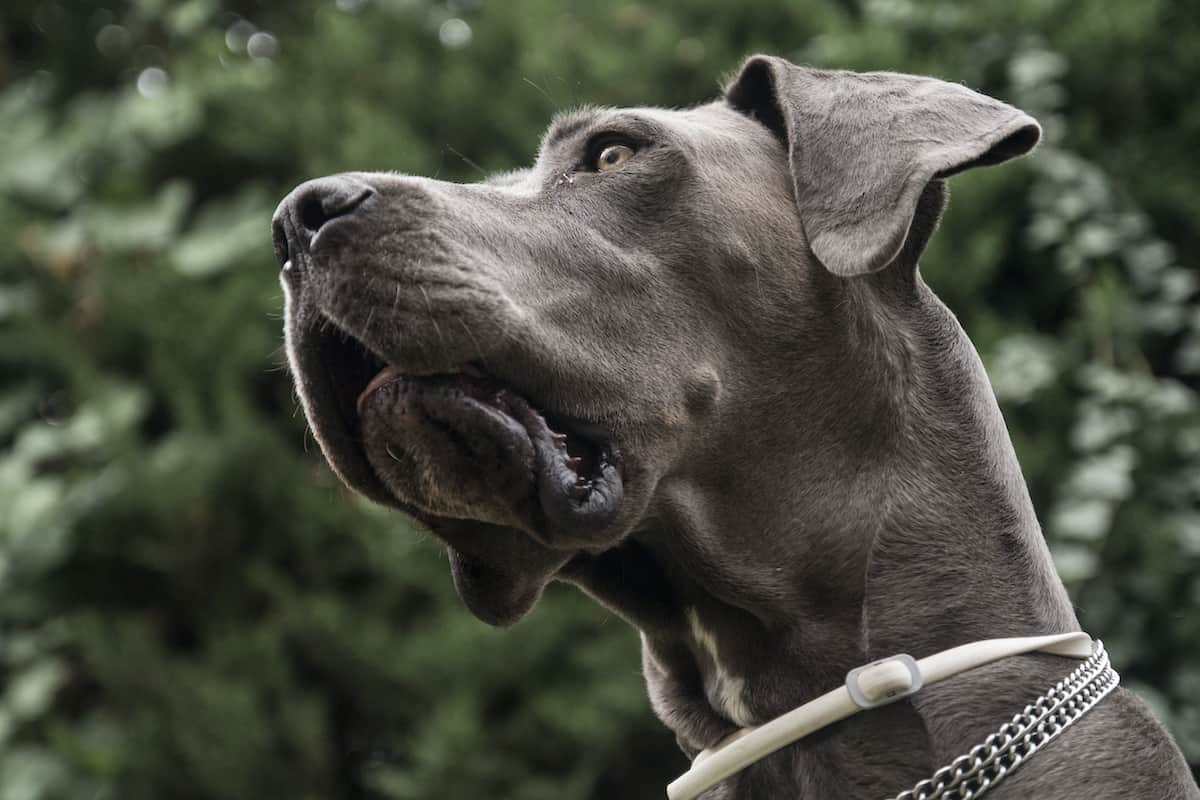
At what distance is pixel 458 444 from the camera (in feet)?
8.16

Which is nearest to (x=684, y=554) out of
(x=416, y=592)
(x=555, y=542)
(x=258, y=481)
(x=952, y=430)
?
(x=555, y=542)

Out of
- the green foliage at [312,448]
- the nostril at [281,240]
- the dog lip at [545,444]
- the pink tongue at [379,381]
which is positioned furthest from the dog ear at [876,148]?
the green foliage at [312,448]

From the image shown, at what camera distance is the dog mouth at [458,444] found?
2.48 m

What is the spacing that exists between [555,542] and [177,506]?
3.11 meters

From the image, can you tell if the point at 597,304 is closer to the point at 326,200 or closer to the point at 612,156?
the point at 612,156

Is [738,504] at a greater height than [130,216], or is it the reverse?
[738,504]

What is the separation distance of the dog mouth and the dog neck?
0.24 meters

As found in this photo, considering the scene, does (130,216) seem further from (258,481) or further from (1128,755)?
(1128,755)

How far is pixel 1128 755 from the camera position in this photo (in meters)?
2.59

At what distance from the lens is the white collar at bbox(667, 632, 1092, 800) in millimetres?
Answer: 2545

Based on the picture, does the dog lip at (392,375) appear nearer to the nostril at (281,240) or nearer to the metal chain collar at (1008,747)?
the nostril at (281,240)

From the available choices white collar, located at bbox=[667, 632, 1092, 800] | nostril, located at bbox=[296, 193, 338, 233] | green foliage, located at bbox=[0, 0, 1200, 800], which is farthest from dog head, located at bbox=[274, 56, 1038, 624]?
green foliage, located at bbox=[0, 0, 1200, 800]

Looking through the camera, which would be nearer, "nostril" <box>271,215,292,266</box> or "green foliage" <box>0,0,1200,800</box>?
"nostril" <box>271,215,292,266</box>

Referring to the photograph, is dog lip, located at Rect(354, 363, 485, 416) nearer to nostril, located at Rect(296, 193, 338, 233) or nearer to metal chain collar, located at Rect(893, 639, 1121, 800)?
nostril, located at Rect(296, 193, 338, 233)
